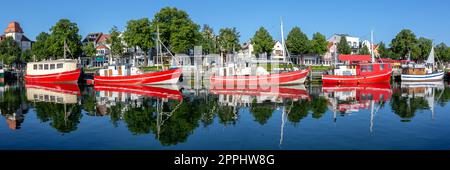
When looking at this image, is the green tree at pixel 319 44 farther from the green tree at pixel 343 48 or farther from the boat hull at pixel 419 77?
the boat hull at pixel 419 77

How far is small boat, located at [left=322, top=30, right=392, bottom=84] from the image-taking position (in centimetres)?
5328

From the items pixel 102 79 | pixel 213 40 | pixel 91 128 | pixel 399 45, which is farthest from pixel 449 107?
pixel 399 45

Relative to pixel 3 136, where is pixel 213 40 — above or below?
above

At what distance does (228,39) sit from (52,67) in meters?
38.0

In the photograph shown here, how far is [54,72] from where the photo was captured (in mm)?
61594

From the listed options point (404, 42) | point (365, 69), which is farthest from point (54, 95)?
point (404, 42)

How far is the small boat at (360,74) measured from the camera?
5328 centimetres

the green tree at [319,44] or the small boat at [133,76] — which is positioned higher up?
the green tree at [319,44]

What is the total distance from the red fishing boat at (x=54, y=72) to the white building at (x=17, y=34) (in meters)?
85.0

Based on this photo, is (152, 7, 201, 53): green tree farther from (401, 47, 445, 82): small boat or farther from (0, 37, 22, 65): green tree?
(0, 37, 22, 65): green tree

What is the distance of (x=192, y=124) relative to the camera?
2022 cm

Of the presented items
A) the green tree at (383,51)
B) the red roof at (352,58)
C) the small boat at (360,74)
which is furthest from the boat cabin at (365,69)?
the green tree at (383,51)
